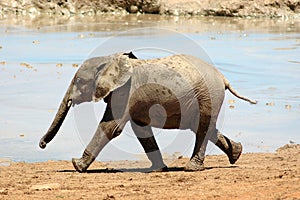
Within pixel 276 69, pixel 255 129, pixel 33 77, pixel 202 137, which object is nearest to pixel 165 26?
pixel 276 69

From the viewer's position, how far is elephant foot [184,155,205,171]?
9.91m

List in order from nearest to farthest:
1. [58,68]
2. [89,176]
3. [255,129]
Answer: [89,176], [255,129], [58,68]

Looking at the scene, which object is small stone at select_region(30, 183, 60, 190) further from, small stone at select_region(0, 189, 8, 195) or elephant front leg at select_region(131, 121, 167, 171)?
elephant front leg at select_region(131, 121, 167, 171)

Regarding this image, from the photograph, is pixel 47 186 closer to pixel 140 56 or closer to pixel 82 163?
pixel 82 163

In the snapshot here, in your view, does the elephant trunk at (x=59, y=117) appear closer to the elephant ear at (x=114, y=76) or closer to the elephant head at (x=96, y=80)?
the elephant head at (x=96, y=80)

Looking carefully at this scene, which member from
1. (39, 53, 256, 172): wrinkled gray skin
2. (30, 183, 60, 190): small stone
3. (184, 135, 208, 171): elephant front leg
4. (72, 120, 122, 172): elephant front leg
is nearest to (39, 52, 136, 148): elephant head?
(39, 53, 256, 172): wrinkled gray skin

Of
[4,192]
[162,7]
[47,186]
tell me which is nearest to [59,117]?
[47,186]

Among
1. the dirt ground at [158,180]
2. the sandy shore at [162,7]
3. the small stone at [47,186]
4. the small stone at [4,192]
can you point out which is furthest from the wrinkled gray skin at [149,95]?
the sandy shore at [162,7]

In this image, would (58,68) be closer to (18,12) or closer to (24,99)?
(24,99)

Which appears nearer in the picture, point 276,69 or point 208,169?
point 208,169

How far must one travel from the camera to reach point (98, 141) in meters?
9.87

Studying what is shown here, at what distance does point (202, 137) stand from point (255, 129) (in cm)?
321

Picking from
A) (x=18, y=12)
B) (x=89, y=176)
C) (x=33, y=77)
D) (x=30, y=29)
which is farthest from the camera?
(x=18, y=12)

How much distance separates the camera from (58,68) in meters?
19.3
